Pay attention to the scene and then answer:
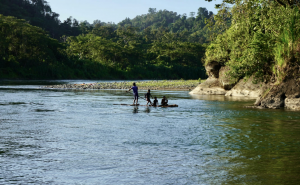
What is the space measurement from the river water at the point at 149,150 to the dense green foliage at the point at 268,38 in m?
7.37

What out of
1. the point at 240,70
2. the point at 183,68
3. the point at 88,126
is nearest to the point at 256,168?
the point at 88,126

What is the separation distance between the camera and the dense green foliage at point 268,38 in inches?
1076

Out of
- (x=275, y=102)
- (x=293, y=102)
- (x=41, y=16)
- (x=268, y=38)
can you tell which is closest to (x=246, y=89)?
(x=268, y=38)

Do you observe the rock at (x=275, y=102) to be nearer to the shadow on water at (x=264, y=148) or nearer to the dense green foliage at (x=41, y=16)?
the shadow on water at (x=264, y=148)

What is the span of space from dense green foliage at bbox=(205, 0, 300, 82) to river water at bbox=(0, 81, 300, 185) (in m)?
7.37

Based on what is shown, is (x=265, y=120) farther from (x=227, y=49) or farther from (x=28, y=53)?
(x=28, y=53)

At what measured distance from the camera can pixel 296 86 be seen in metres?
26.7

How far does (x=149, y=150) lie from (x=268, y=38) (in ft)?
69.4

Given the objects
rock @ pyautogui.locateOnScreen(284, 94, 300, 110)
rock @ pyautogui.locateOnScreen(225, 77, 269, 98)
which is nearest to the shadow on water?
rock @ pyautogui.locateOnScreen(284, 94, 300, 110)

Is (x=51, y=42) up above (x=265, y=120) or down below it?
above

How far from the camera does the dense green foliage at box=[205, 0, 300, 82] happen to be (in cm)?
2733

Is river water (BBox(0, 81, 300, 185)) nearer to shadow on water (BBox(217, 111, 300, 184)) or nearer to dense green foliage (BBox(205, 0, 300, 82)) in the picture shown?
shadow on water (BBox(217, 111, 300, 184))

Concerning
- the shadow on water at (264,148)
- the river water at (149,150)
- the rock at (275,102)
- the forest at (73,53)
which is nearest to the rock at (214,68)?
the rock at (275,102)

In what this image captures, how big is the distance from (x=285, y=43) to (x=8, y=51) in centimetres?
8364
